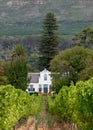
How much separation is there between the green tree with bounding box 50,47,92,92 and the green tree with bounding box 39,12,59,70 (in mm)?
23681

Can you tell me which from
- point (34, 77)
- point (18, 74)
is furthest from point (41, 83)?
point (18, 74)

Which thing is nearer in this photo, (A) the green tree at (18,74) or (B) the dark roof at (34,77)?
(A) the green tree at (18,74)

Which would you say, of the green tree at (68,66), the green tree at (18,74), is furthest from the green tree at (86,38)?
the green tree at (18,74)

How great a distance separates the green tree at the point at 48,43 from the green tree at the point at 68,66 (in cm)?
2368

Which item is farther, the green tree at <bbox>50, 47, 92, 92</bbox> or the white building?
the white building

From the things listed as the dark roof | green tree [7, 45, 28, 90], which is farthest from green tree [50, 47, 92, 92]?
the dark roof

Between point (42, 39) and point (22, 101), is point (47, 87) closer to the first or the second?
point (42, 39)

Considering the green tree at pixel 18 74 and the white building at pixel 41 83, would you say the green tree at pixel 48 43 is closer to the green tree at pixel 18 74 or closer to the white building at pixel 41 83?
the white building at pixel 41 83

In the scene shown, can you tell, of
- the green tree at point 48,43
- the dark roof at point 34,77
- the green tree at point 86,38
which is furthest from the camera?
the green tree at point 48,43

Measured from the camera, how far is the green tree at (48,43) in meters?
105

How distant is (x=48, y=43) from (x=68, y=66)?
107 ft

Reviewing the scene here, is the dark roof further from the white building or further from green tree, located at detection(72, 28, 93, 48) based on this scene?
green tree, located at detection(72, 28, 93, 48)

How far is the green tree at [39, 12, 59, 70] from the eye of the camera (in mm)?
104825

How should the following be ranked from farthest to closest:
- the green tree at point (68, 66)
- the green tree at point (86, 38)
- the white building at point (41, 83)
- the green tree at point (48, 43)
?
the green tree at point (48, 43), the green tree at point (86, 38), the white building at point (41, 83), the green tree at point (68, 66)
